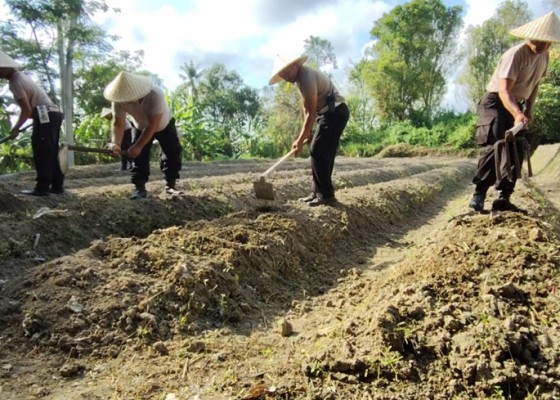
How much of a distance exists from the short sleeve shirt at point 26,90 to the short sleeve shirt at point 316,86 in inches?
114

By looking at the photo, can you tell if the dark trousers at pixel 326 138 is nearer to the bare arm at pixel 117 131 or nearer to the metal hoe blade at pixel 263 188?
the metal hoe blade at pixel 263 188

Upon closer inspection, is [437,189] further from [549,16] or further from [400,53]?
[400,53]

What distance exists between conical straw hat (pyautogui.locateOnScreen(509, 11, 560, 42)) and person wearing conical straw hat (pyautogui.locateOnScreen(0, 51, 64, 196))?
484 centimetres

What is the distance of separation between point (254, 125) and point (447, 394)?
2625cm

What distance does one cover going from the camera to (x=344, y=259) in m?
4.70

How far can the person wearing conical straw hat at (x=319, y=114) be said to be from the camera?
4.91m

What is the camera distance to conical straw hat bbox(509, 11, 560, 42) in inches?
148

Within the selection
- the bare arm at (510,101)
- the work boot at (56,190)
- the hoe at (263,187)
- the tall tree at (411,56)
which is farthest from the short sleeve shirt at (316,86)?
the tall tree at (411,56)

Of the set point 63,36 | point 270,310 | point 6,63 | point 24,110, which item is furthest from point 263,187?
point 63,36

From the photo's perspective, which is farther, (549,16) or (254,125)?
(254,125)

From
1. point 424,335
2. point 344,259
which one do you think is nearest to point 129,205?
point 344,259

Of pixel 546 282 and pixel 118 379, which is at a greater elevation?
pixel 546 282

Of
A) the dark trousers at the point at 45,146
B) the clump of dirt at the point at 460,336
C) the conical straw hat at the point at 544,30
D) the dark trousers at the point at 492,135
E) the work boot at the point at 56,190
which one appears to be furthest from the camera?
the work boot at the point at 56,190

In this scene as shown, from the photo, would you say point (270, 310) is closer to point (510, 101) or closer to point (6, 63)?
point (510, 101)
